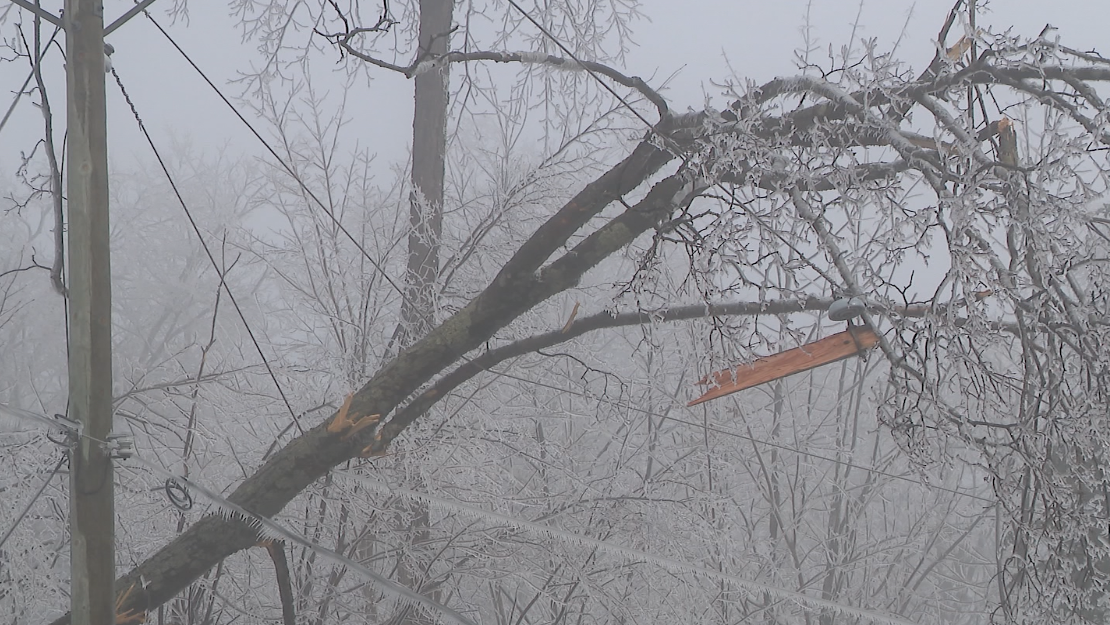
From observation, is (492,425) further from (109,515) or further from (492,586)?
(109,515)

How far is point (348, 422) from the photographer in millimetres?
3566

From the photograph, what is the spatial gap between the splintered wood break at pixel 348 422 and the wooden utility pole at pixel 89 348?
0.86m

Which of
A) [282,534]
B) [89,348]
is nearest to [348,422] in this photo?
[282,534]

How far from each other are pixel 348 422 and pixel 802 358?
5.41 feet

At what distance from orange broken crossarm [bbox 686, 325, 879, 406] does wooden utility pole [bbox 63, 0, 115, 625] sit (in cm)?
190

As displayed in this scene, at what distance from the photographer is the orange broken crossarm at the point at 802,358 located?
112 inches

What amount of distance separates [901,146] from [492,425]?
4116 millimetres

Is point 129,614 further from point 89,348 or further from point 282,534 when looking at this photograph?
point 89,348

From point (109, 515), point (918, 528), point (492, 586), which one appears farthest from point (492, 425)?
point (918, 528)

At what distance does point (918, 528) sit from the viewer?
9.99 m

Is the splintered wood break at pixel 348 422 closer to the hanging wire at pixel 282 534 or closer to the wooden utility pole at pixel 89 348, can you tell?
the hanging wire at pixel 282 534

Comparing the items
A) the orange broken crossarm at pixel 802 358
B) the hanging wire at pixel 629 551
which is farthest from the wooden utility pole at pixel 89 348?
the orange broken crossarm at pixel 802 358

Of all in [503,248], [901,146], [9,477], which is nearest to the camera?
[901,146]

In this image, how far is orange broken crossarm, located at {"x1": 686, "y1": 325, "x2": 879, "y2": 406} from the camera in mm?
2854
